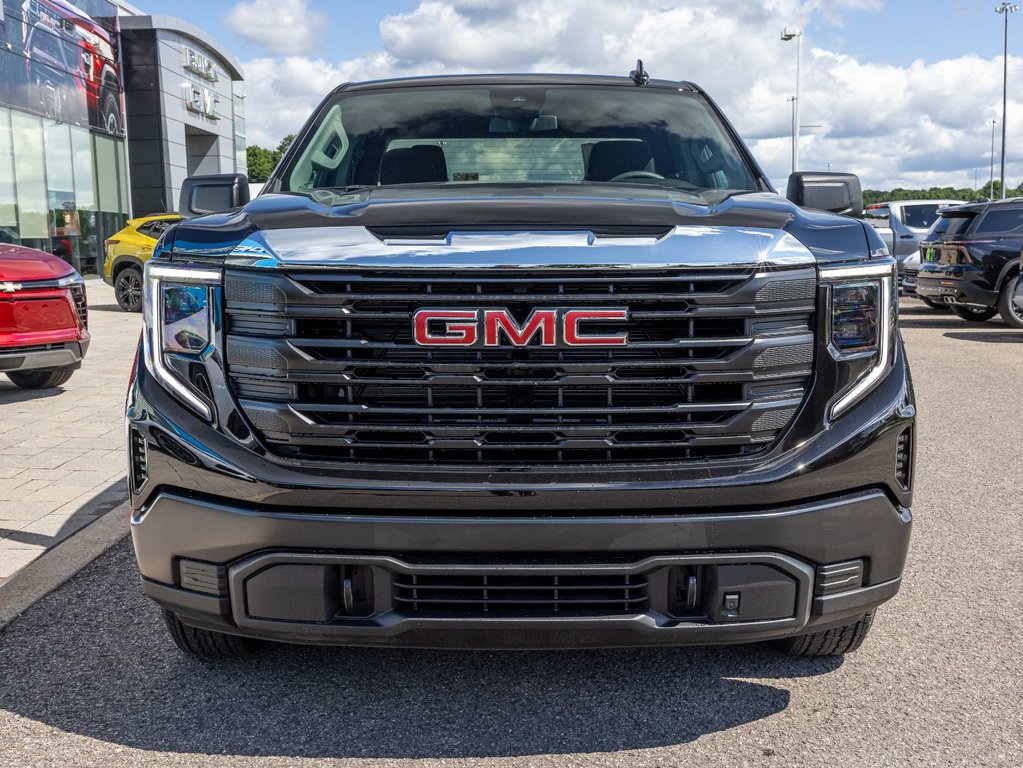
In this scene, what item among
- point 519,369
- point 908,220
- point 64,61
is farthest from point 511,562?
point 64,61

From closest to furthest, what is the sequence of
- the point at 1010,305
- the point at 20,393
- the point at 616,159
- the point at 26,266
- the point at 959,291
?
the point at 616,159 < the point at 26,266 < the point at 20,393 < the point at 1010,305 < the point at 959,291

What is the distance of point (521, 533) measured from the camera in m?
2.60

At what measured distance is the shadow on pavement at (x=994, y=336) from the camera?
559 inches

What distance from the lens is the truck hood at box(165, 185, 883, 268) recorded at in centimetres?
264

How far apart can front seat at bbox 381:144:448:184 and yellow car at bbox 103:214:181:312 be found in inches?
562

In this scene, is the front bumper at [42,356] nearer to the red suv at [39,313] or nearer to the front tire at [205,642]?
the red suv at [39,313]

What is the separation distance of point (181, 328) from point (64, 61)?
85.4 ft

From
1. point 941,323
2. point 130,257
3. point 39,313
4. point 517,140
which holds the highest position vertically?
point 517,140

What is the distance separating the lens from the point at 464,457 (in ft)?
8.86

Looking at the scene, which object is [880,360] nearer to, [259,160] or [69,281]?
[69,281]

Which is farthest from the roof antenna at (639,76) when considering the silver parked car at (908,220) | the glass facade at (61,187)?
the glass facade at (61,187)

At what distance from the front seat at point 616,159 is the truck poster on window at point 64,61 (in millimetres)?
20884

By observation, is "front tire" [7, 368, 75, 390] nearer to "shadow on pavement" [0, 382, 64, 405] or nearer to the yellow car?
"shadow on pavement" [0, 382, 64, 405]

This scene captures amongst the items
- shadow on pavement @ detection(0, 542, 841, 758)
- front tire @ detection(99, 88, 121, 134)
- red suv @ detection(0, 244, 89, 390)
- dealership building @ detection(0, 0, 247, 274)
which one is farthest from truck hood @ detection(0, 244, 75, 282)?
front tire @ detection(99, 88, 121, 134)
